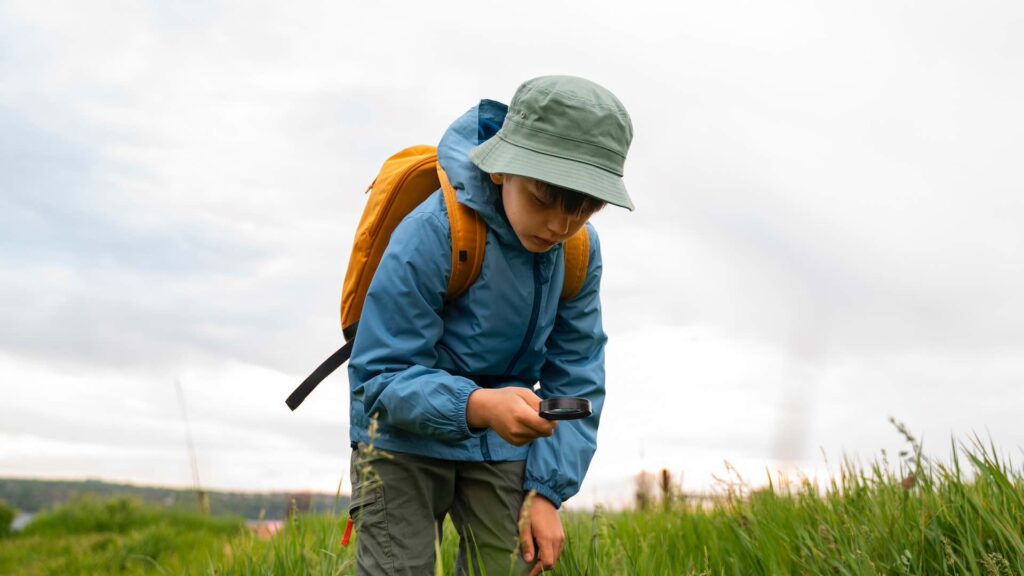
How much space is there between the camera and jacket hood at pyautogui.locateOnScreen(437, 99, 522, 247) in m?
3.05

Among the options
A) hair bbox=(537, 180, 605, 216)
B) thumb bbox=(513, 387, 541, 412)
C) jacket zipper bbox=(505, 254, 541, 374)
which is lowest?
thumb bbox=(513, 387, 541, 412)

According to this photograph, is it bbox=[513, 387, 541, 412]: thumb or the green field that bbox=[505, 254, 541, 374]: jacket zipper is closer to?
bbox=[513, 387, 541, 412]: thumb

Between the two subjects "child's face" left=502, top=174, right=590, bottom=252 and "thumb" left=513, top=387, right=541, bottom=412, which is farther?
"child's face" left=502, top=174, right=590, bottom=252

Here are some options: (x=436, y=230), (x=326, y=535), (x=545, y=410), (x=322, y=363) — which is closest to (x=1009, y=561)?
(x=545, y=410)

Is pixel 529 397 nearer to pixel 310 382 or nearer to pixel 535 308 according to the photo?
pixel 535 308

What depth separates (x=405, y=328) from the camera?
9.79ft

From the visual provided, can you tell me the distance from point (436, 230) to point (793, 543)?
194 cm

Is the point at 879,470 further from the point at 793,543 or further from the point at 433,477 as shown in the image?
the point at 433,477

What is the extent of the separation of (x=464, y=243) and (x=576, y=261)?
512 millimetres

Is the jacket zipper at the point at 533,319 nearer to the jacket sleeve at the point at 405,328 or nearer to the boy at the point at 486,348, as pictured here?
the boy at the point at 486,348

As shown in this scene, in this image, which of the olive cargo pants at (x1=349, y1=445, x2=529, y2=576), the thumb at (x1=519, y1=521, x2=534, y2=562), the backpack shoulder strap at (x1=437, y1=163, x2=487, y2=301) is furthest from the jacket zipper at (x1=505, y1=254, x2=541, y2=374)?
the thumb at (x1=519, y1=521, x2=534, y2=562)

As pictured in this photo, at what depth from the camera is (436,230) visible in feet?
10.0

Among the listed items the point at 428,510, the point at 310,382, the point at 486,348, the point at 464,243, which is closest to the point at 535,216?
the point at 464,243

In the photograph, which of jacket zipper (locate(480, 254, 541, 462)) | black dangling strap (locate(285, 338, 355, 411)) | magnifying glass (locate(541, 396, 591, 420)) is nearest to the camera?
magnifying glass (locate(541, 396, 591, 420))
